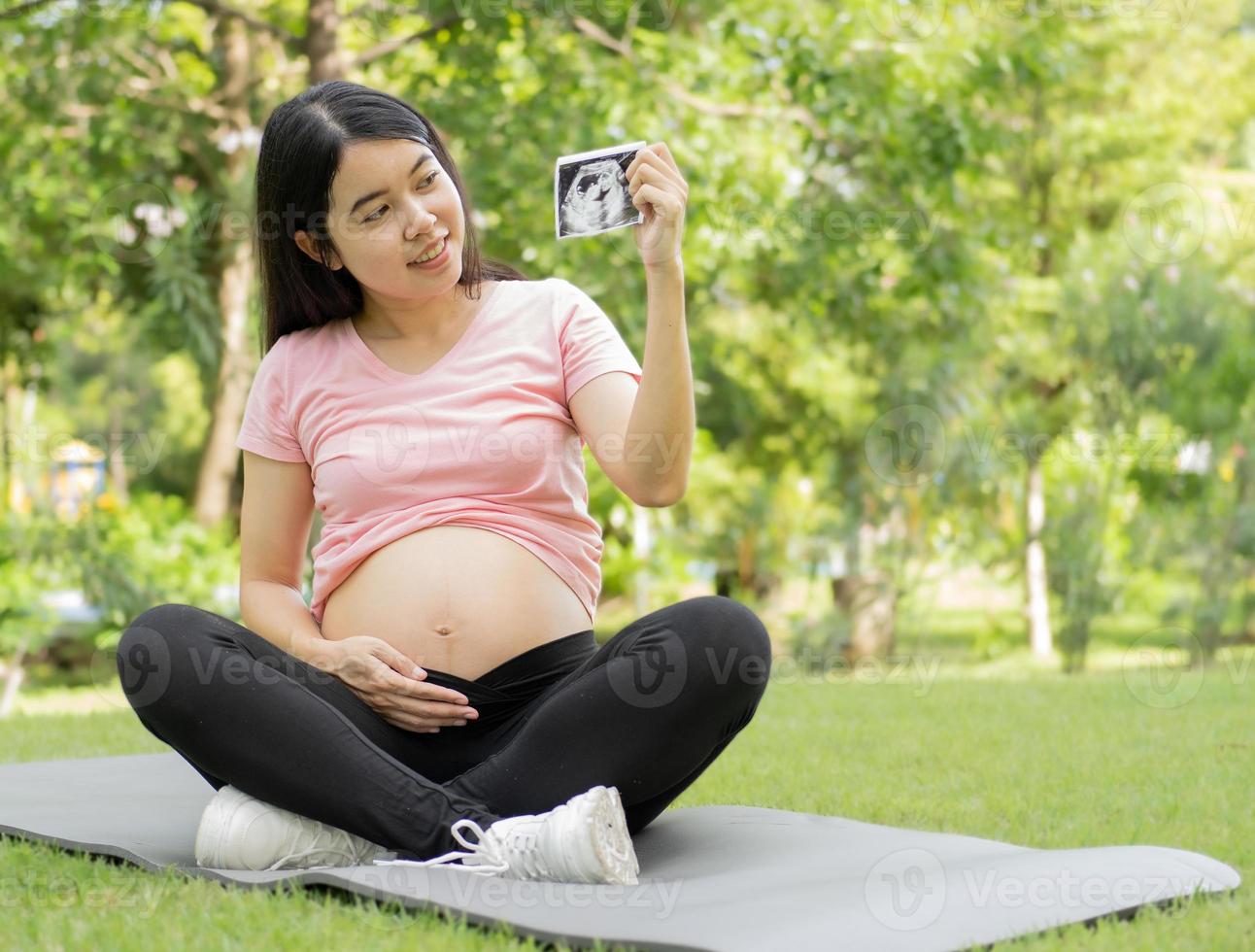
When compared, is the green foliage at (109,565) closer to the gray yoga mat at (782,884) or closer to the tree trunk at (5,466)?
the tree trunk at (5,466)

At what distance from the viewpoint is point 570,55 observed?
7.08 m

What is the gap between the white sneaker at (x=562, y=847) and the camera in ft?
6.49

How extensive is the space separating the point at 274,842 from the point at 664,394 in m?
0.91

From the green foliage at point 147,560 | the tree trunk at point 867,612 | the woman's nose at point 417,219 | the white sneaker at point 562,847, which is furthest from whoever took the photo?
the tree trunk at point 867,612

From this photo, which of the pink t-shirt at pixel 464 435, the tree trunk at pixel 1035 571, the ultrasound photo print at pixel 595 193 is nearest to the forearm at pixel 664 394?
the ultrasound photo print at pixel 595 193

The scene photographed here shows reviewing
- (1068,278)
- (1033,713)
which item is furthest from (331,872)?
(1068,278)

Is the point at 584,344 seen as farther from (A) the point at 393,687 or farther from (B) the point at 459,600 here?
(A) the point at 393,687

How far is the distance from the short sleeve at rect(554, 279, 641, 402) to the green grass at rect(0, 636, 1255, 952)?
37.3 inches

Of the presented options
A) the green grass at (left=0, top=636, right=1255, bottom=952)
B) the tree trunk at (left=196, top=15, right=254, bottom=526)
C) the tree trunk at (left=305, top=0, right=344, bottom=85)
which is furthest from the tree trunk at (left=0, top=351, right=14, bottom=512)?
the green grass at (left=0, top=636, right=1255, bottom=952)

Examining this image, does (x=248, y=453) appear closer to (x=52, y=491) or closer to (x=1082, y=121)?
(x=52, y=491)

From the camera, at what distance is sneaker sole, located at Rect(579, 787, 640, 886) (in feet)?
6.49

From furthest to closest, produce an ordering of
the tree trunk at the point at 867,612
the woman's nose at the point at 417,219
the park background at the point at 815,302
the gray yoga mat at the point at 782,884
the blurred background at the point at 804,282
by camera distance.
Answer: the tree trunk at the point at 867,612, the blurred background at the point at 804,282, the park background at the point at 815,302, the woman's nose at the point at 417,219, the gray yoga mat at the point at 782,884

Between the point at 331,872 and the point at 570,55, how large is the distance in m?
5.77

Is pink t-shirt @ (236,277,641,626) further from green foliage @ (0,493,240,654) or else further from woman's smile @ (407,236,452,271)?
green foliage @ (0,493,240,654)
